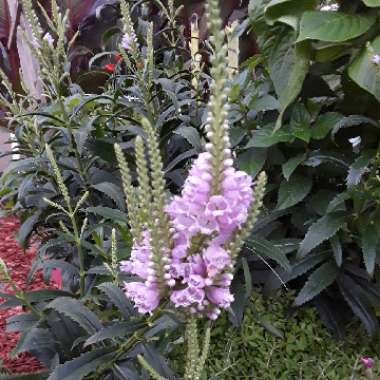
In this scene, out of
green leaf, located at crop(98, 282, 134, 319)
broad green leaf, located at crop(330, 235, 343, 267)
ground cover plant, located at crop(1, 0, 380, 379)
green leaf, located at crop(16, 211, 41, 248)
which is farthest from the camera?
green leaf, located at crop(16, 211, 41, 248)

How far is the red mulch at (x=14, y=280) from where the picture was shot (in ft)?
6.30

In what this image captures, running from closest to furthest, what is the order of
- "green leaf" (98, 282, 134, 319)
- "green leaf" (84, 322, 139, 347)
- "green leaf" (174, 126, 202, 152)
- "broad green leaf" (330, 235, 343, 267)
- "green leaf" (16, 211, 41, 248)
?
"green leaf" (84, 322, 139, 347), "green leaf" (98, 282, 134, 319), "broad green leaf" (330, 235, 343, 267), "green leaf" (174, 126, 202, 152), "green leaf" (16, 211, 41, 248)

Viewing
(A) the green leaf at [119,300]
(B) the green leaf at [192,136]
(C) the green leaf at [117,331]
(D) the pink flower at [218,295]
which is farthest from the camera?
(B) the green leaf at [192,136]

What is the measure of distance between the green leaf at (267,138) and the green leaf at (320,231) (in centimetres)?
24

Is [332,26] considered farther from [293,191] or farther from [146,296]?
[146,296]

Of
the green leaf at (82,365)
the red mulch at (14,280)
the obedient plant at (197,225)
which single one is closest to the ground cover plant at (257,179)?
the green leaf at (82,365)

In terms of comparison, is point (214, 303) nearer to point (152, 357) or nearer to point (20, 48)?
point (152, 357)

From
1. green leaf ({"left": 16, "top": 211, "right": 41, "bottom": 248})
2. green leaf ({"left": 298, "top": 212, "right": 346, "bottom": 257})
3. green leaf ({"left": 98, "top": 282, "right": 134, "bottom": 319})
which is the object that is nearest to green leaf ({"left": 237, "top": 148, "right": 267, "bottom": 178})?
green leaf ({"left": 298, "top": 212, "right": 346, "bottom": 257})

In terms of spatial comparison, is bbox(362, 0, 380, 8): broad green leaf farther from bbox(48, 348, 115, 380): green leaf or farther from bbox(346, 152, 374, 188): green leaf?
bbox(48, 348, 115, 380): green leaf

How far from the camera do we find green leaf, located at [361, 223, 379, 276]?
1.40m

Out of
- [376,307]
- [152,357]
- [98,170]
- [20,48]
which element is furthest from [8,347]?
[20,48]

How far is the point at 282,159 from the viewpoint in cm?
166

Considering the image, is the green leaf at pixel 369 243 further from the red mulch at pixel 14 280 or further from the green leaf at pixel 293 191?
the red mulch at pixel 14 280

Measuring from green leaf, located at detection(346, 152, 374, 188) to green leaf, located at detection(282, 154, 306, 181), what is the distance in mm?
147
